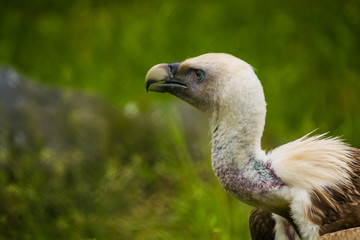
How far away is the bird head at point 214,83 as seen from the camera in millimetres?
2486

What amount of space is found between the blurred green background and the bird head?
0.91m

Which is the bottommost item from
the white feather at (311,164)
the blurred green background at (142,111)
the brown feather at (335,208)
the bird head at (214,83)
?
the brown feather at (335,208)

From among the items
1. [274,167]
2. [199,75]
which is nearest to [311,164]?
[274,167]

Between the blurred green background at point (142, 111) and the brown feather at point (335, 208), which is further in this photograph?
the blurred green background at point (142, 111)

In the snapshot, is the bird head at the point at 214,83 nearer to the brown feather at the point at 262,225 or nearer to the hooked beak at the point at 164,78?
the hooked beak at the point at 164,78

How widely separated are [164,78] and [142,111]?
2920 mm

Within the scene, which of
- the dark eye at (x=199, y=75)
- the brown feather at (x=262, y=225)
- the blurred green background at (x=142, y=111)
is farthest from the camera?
the blurred green background at (x=142, y=111)

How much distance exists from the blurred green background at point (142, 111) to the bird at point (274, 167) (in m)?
0.92

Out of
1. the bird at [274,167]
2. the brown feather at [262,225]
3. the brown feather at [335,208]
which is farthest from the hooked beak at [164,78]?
the brown feather at [335,208]

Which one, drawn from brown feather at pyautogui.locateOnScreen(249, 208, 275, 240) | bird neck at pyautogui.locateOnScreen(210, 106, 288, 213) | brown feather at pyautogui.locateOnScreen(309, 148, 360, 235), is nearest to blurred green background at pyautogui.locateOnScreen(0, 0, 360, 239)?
brown feather at pyautogui.locateOnScreen(249, 208, 275, 240)

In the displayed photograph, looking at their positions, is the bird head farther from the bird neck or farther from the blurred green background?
the blurred green background

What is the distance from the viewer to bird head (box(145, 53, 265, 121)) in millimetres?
2486

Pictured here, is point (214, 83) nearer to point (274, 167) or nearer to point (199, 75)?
point (199, 75)

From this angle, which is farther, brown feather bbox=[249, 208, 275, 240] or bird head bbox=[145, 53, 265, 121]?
brown feather bbox=[249, 208, 275, 240]
